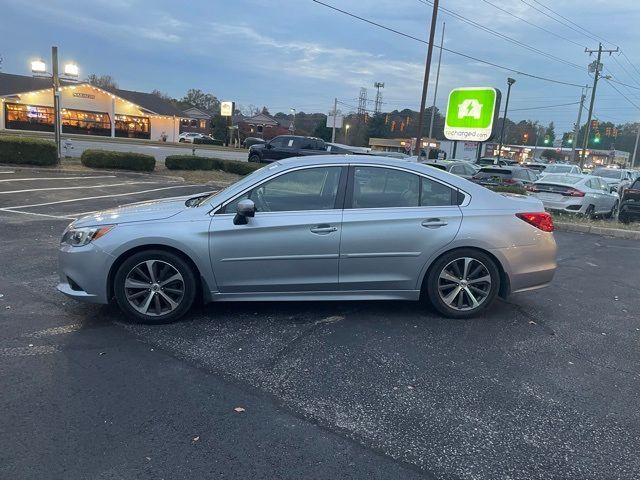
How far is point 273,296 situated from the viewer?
4770 millimetres

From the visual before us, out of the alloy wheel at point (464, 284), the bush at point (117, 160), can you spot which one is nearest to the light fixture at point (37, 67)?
the bush at point (117, 160)

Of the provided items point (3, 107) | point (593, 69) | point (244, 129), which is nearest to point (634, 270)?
point (593, 69)

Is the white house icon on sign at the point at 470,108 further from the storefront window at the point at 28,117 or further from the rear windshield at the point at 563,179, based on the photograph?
the storefront window at the point at 28,117

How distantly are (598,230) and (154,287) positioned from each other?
1096cm

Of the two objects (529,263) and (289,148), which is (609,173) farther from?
(529,263)

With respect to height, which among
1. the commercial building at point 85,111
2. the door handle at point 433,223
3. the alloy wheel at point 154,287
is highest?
the commercial building at point 85,111

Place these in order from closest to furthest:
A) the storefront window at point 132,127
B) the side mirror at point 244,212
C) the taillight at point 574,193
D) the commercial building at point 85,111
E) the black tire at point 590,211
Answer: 1. the side mirror at point 244,212
2. the taillight at point 574,193
3. the black tire at point 590,211
4. the commercial building at point 85,111
5. the storefront window at point 132,127

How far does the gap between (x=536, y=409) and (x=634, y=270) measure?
234 inches

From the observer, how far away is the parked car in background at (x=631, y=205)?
13.7 metres

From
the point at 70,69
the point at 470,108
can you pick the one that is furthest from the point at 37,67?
the point at 470,108

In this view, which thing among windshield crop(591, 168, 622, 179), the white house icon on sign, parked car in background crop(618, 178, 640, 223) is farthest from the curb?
windshield crop(591, 168, 622, 179)

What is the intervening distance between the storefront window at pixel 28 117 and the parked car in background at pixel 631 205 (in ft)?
167

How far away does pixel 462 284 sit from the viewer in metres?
5.02

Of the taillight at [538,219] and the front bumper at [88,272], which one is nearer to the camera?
the front bumper at [88,272]
